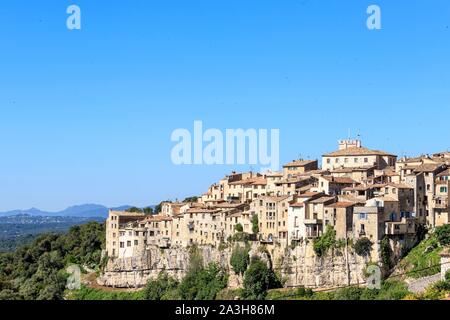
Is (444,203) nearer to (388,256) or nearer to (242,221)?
(388,256)

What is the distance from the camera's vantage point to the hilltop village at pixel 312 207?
41.6 meters

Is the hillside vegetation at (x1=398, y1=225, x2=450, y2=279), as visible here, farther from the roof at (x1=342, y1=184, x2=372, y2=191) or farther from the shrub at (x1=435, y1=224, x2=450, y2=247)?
the roof at (x1=342, y1=184, x2=372, y2=191)

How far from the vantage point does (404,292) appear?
36.6m

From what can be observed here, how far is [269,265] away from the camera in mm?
44688

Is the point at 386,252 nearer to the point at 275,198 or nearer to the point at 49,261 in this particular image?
the point at 275,198

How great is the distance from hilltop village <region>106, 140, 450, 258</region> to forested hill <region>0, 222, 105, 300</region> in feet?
16.4

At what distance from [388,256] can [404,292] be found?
13.3 ft

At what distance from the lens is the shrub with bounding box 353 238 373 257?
40469 millimetres

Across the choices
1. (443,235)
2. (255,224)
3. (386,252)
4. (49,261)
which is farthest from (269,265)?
(49,261)

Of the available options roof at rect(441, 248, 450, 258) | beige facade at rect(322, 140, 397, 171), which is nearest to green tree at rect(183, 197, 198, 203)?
beige facade at rect(322, 140, 397, 171)

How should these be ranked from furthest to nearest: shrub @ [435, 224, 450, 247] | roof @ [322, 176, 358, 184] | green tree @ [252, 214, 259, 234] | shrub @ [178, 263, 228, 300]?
roof @ [322, 176, 358, 184] < green tree @ [252, 214, 259, 234] < shrub @ [178, 263, 228, 300] < shrub @ [435, 224, 450, 247]

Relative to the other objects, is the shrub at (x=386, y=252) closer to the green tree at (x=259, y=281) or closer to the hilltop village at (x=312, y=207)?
the hilltop village at (x=312, y=207)

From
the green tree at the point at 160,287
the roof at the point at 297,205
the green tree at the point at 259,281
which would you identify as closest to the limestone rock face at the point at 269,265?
the green tree at the point at 160,287

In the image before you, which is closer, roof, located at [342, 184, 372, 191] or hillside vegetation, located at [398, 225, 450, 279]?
hillside vegetation, located at [398, 225, 450, 279]
